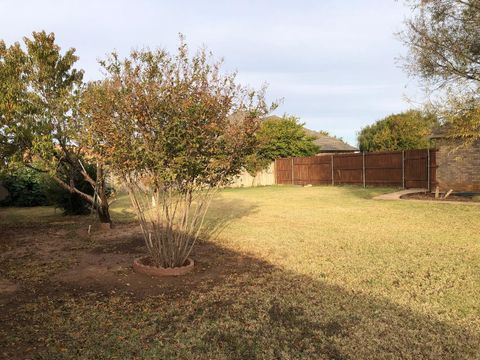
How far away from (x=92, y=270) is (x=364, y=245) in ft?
16.7

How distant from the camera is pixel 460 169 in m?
21.5

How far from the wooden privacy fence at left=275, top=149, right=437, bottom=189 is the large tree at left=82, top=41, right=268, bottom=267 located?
18.2 m

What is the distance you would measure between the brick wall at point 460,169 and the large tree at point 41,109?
709 inches

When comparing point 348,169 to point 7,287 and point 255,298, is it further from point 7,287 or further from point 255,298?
point 7,287

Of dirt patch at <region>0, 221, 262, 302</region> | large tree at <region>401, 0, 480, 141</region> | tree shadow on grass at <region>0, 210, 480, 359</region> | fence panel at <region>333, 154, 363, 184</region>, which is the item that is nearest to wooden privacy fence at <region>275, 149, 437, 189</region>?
fence panel at <region>333, 154, 363, 184</region>

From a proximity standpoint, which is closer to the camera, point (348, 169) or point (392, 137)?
point (348, 169)

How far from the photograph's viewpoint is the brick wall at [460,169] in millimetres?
20969

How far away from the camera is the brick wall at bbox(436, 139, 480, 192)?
20969 mm

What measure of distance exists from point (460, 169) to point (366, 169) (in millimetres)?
5354

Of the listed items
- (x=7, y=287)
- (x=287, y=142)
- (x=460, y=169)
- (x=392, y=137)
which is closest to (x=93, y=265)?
(x=7, y=287)

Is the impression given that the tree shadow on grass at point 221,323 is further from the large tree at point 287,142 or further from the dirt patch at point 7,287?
the large tree at point 287,142

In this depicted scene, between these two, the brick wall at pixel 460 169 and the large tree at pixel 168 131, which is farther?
the brick wall at pixel 460 169

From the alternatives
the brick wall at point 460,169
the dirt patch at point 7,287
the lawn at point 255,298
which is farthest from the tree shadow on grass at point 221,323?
the brick wall at point 460,169

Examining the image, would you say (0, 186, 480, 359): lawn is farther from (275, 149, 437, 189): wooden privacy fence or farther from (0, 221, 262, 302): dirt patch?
(275, 149, 437, 189): wooden privacy fence
